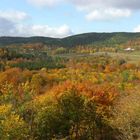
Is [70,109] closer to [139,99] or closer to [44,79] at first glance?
[139,99]

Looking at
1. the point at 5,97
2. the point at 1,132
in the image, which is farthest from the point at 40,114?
the point at 5,97

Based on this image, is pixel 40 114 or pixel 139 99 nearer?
pixel 139 99

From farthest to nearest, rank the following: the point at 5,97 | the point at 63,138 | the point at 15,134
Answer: the point at 5,97, the point at 63,138, the point at 15,134

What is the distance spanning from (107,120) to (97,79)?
113582mm

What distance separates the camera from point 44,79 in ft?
538

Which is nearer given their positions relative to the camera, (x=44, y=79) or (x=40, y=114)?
(x=40, y=114)

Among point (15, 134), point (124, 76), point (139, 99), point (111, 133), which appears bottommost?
point (124, 76)

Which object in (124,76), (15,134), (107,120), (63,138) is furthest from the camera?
(124,76)

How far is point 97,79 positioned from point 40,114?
11744 centimetres

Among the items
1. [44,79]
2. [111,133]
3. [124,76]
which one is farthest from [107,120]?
[124,76]

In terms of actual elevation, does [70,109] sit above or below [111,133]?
above

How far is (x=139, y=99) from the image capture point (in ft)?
158

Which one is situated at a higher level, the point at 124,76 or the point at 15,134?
the point at 15,134

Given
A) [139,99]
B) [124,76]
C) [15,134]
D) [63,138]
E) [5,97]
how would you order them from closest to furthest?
[139,99]
[15,134]
[63,138]
[5,97]
[124,76]
